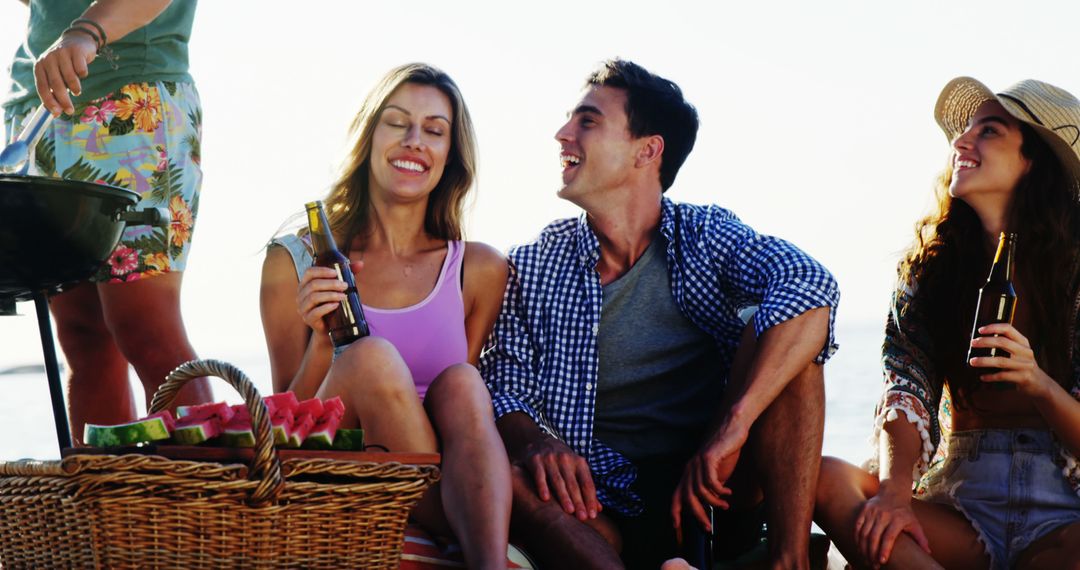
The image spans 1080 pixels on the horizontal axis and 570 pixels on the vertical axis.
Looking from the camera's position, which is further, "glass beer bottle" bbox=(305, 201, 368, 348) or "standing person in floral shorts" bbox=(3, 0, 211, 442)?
"standing person in floral shorts" bbox=(3, 0, 211, 442)

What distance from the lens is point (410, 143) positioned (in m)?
3.77

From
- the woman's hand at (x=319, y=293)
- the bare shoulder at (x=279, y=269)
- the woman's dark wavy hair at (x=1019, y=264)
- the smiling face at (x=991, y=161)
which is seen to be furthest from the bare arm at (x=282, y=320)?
the smiling face at (x=991, y=161)

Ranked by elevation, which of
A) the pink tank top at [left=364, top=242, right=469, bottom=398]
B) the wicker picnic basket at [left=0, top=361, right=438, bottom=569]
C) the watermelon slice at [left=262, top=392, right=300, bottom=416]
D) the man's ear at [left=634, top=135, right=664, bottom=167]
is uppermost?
the man's ear at [left=634, top=135, right=664, bottom=167]

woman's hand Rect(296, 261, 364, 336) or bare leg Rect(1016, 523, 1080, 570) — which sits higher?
Answer: woman's hand Rect(296, 261, 364, 336)

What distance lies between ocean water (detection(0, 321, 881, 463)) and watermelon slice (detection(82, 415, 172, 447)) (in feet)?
11.0

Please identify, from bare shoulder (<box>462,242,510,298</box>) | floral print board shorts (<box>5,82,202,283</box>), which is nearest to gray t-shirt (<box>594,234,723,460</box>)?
bare shoulder (<box>462,242,510,298</box>)

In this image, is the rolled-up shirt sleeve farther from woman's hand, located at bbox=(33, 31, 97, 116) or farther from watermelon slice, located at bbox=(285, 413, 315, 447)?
woman's hand, located at bbox=(33, 31, 97, 116)

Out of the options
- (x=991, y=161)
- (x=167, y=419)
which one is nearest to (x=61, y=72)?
(x=167, y=419)

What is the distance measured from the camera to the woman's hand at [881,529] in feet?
10.8

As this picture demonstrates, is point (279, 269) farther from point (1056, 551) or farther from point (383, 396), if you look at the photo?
point (1056, 551)

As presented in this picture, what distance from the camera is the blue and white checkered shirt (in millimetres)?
3688

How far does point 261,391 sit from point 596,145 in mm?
5562

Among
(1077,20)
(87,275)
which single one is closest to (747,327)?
(87,275)

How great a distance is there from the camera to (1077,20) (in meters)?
29.8
